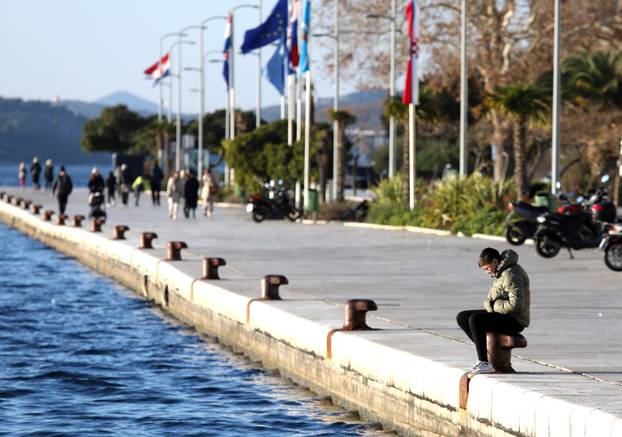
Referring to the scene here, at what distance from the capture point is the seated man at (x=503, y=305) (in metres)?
14.1

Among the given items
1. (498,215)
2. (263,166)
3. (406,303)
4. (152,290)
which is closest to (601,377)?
(406,303)

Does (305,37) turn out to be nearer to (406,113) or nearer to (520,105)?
(406,113)

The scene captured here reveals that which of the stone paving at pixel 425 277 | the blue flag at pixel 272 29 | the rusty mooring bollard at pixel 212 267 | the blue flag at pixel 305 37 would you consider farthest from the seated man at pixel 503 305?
the blue flag at pixel 272 29

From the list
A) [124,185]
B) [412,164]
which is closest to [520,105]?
[412,164]

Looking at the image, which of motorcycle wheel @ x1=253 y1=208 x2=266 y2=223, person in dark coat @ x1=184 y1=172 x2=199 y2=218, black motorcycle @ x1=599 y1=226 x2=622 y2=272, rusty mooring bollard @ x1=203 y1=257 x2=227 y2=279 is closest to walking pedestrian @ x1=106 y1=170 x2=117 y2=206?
person in dark coat @ x1=184 y1=172 x2=199 y2=218

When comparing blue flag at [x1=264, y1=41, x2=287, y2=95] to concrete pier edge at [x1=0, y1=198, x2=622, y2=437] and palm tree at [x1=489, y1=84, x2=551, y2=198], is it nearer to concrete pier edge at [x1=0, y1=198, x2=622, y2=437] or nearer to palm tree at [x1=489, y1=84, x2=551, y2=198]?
palm tree at [x1=489, y1=84, x2=551, y2=198]

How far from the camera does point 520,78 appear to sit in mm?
71562

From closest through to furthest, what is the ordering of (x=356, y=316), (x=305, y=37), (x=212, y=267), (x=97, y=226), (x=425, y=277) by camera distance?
(x=356, y=316) < (x=212, y=267) < (x=425, y=277) < (x=97, y=226) < (x=305, y=37)

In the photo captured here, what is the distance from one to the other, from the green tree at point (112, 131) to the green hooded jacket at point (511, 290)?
4596 inches

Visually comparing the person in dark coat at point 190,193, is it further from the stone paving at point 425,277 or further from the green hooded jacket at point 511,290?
the green hooded jacket at point 511,290

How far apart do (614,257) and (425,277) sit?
380cm

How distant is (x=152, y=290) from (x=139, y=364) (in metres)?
9.66

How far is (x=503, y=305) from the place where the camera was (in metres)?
14.1

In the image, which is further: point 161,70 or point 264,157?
point 161,70
